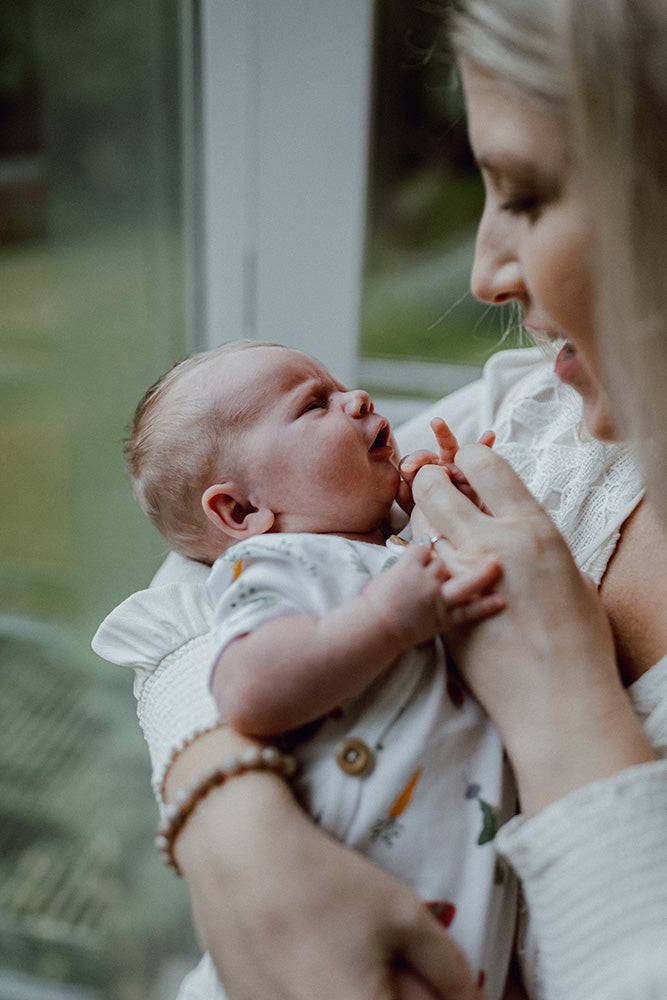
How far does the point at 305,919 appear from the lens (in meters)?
0.73

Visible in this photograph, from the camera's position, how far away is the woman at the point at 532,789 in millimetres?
719

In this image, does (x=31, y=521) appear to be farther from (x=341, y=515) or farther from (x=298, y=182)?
(x=341, y=515)

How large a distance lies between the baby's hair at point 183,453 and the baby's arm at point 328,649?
0.27 m

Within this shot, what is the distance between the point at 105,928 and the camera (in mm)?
1912

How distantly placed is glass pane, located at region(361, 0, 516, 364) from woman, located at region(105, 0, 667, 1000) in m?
0.86

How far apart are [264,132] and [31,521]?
95 centimetres

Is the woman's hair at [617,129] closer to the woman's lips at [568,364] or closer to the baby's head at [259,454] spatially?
the woman's lips at [568,364]

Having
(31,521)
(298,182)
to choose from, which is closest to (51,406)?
(31,521)

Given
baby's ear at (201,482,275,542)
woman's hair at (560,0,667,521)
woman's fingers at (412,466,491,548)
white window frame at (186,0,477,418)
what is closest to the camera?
woman's hair at (560,0,667,521)

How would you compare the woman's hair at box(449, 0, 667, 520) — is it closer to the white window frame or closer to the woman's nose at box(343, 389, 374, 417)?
the woman's nose at box(343, 389, 374, 417)

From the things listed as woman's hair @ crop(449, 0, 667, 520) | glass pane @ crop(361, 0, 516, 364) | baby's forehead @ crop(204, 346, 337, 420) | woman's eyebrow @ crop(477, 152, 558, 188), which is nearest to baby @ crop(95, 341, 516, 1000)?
baby's forehead @ crop(204, 346, 337, 420)

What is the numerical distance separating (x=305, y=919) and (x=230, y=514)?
433 mm

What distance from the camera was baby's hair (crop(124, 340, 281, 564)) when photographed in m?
1.03

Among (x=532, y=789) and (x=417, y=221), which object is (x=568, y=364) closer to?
(x=532, y=789)
